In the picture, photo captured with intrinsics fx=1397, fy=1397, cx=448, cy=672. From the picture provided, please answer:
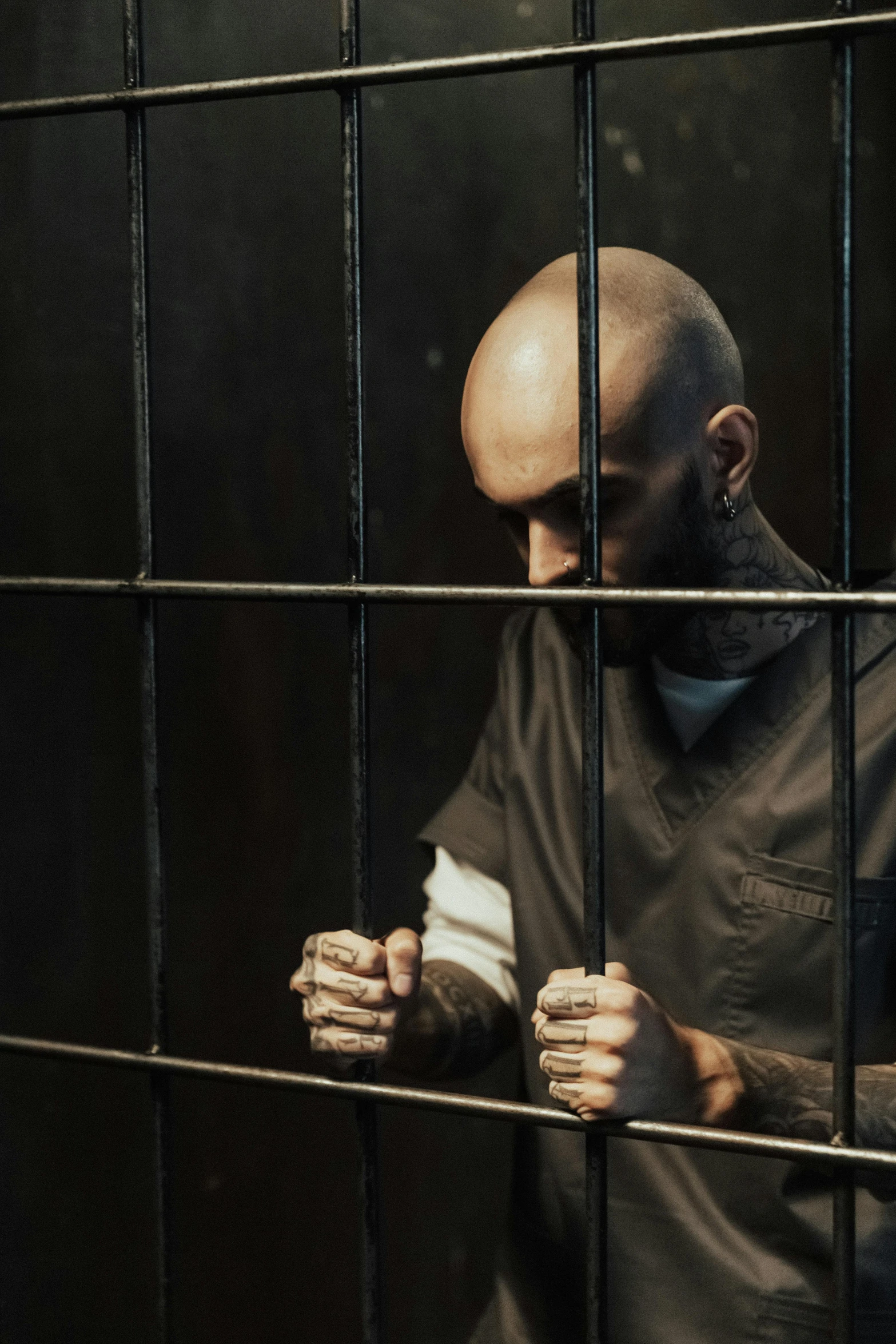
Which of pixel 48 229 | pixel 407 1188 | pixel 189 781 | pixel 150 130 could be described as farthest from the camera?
pixel 407 1188

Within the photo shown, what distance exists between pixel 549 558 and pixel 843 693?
367mm

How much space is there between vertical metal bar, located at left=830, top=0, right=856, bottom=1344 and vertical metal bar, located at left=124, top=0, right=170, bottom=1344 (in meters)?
0.36

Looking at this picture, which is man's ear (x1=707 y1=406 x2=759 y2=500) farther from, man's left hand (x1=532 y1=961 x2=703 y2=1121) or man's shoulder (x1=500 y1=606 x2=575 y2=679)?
man's left hand (x1=532 y1=961 x2=703 y2=1121)

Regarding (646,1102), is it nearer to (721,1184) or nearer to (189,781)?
(721,1184)

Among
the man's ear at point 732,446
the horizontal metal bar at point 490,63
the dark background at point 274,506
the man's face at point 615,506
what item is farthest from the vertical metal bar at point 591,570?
the dark background at point 274,506

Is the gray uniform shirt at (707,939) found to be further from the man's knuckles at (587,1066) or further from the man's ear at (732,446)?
the man's knuckles at (587,1066)

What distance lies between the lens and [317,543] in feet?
5.55

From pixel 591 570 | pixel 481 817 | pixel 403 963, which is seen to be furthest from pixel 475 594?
pixel 481 817

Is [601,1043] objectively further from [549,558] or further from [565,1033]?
[549,558]

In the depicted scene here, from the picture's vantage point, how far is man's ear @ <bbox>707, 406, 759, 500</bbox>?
3.32 feet

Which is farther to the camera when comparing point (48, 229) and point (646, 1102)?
point (48, 229)

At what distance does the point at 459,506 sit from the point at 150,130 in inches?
23.4

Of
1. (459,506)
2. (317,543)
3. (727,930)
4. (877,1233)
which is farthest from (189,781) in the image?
(877,1233)

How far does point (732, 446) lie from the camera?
1023 mm
